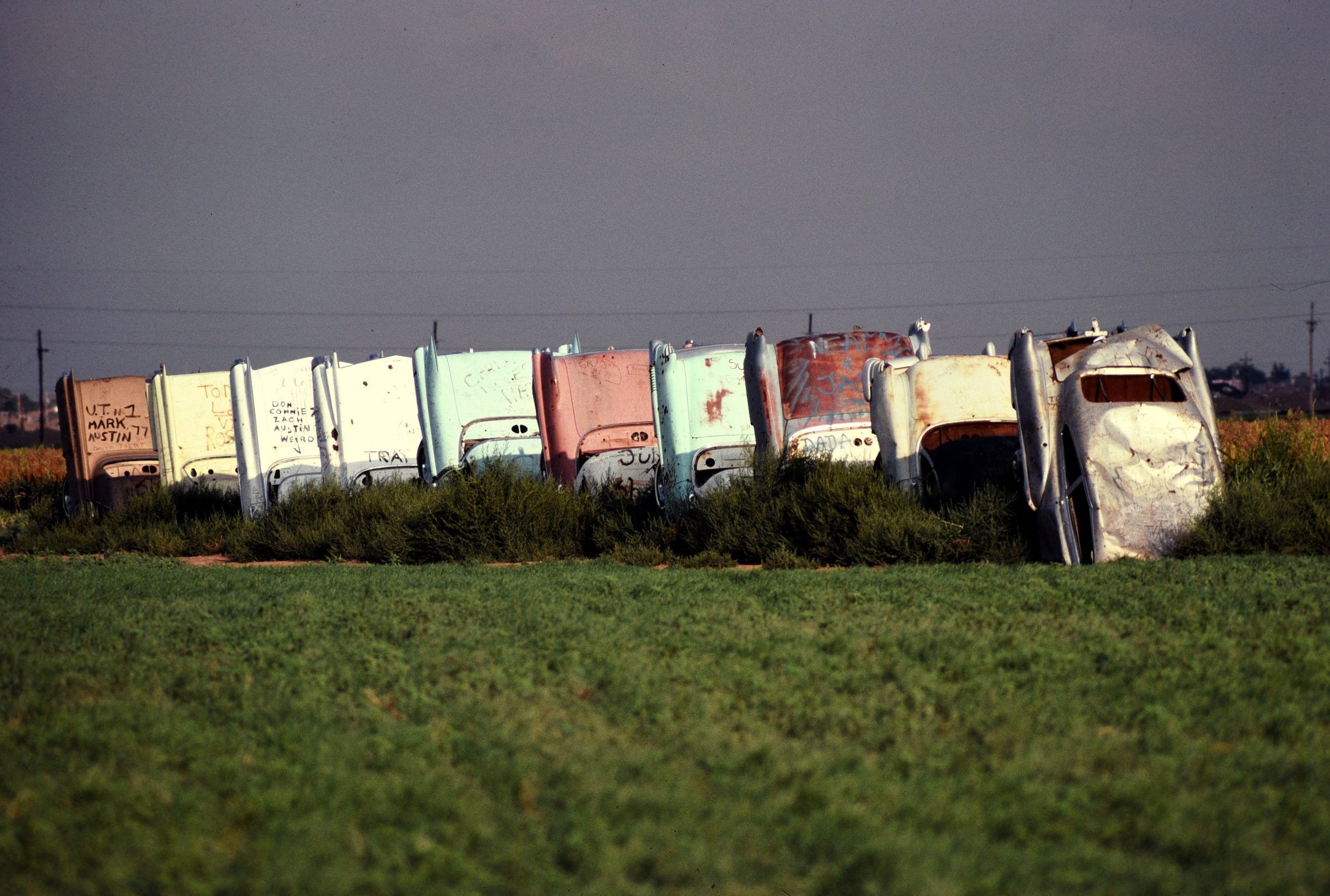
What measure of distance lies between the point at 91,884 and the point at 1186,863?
292 cm

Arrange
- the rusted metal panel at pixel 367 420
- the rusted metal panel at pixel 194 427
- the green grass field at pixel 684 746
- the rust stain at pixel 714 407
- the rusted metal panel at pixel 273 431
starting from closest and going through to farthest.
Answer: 1. the green grass field at pixel 684 746
2. the rust stain at pixel 714 407
3. the rusted metal panel at pixel 273 431
4. the rusted metal panel at pixel 367 420
5. the rusted metal panel at pixel 194 427

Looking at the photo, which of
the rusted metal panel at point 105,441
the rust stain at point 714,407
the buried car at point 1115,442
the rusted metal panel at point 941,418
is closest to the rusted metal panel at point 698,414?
the rust stain at point 714,407

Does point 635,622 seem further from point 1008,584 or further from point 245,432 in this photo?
point 245,432

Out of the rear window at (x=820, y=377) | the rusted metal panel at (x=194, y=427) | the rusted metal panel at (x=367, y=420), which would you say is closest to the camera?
the rear window at (x=820, y=377)

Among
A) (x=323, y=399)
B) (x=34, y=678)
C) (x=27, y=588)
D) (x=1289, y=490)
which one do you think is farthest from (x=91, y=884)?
(x=323, y=399)

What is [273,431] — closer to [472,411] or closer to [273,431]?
[273,431]

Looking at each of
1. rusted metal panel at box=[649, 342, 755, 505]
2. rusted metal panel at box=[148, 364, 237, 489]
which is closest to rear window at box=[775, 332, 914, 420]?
rusted metal panel at box=[649, 342, 755, 505]

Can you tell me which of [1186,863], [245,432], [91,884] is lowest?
[1186,863]

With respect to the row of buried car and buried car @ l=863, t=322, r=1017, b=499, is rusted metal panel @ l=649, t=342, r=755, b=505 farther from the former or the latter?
buried car @ l=863, t=322, r=1017, b=499

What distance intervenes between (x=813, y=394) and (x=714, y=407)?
4.58 ft

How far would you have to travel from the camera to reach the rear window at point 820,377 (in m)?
Answer: 14.0

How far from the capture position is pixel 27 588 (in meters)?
9.23

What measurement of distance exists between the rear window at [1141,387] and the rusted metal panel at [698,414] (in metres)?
4.67

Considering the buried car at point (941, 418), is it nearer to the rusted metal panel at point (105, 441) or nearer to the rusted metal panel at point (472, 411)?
the rusted metal panel at point (472, 411)
